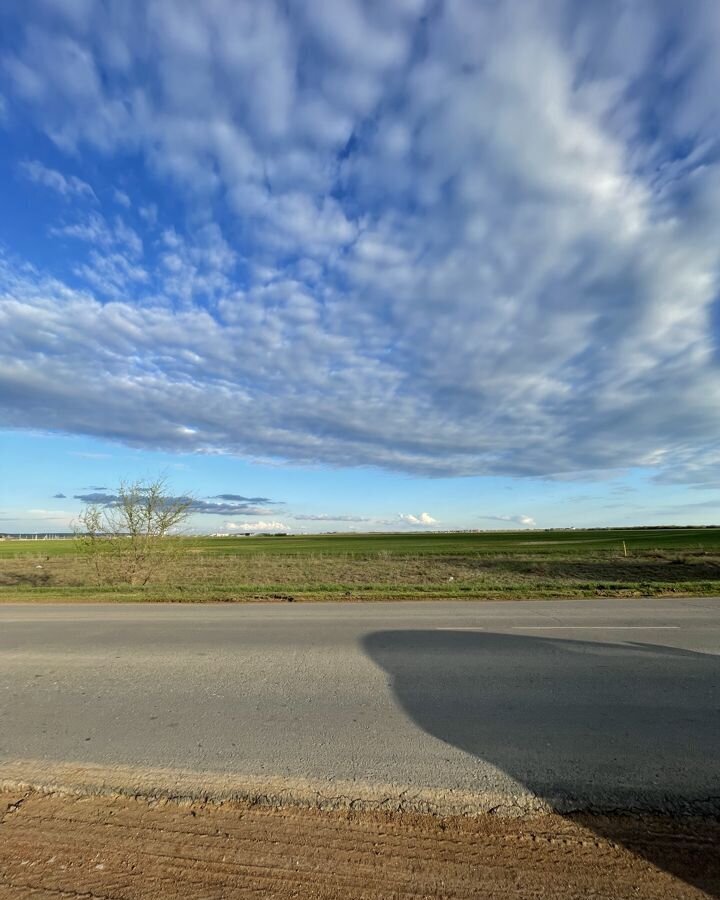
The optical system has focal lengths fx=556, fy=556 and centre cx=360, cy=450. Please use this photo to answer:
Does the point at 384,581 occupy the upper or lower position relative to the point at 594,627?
upper

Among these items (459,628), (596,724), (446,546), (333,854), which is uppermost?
(446,546)

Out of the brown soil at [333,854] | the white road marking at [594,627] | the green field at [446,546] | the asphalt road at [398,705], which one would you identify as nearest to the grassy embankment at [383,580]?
the green field at [446,546]

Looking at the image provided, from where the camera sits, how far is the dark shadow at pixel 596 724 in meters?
3.38

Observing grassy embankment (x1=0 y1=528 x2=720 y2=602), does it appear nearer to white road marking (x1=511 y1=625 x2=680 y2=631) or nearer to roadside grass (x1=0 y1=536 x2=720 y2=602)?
roadside grass (x1=0 y1=536 x2=720 y2=602)

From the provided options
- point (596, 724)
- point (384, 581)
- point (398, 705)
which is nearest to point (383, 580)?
point (384, 581)

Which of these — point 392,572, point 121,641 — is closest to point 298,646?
point 121,641

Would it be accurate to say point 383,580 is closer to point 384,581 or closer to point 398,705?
point 384,581

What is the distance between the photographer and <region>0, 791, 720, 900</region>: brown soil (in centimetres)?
279

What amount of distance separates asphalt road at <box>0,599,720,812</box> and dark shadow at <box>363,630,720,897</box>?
2cm

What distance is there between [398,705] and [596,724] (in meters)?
1.78

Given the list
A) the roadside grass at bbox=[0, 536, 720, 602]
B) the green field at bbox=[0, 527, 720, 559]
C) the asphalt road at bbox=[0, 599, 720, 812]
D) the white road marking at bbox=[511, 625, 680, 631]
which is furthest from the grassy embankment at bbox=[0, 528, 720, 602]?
the asphalt road at bbox=[0, 599, 720, 812]

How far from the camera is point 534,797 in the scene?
3.66 metres

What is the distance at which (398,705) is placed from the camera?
541cm

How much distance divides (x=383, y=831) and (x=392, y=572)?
83.2 feet
